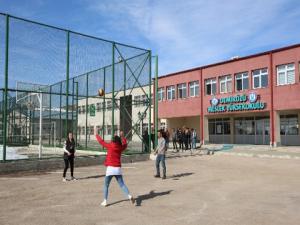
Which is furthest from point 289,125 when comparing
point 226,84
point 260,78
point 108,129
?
point 108,129

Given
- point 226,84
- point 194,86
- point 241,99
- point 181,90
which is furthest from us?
point 181,90

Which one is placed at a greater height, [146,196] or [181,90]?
[181,90]

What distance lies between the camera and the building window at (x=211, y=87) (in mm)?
33812

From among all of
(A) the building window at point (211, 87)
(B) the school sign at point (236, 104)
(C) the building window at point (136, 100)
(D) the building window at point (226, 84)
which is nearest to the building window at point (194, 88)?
(A) the building window at point (211, 87)

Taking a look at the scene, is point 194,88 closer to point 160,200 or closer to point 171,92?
point 171,92

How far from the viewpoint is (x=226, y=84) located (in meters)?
32.7

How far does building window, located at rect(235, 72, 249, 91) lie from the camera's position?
101 feet

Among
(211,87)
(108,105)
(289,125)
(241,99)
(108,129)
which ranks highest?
(211,87)

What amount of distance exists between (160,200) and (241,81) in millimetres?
24600

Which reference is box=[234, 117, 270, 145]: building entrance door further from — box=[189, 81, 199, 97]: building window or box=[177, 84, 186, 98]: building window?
box=[177, 84, 186, 98]: building window

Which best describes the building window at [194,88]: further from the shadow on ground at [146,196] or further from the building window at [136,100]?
the shadow on ground at [146,196]

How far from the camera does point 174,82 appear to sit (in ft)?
126

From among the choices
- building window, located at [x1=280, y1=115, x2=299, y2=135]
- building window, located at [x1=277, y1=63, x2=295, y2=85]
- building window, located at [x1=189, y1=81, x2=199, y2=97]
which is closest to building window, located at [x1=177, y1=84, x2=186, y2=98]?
building window, located at [x1=189, y1=81, x2=199, y2=97]

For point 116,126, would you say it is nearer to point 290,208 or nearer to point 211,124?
point 290,208
